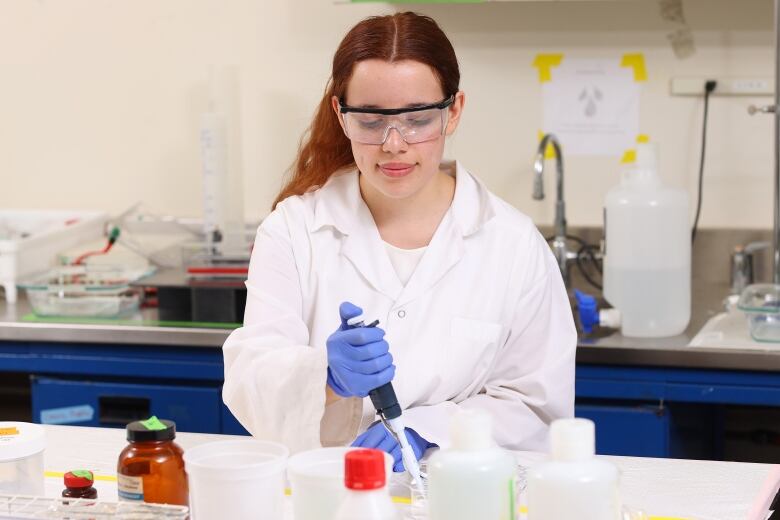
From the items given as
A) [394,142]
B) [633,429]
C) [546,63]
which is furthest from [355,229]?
[546,63]

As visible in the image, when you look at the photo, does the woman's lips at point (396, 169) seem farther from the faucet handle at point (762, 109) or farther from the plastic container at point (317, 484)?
the faucet handle at point (762, 109)

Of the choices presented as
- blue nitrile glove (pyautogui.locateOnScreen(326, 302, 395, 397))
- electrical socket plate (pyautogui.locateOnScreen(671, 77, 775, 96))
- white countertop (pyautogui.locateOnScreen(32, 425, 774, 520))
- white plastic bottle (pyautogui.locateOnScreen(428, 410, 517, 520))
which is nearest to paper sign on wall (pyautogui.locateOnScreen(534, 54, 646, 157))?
electrical socket plate (pyautogui.locateOnScreen(671, 77, 775, 96))

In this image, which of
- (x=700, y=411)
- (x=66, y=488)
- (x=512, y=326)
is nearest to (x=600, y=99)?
(x=700, y=411)

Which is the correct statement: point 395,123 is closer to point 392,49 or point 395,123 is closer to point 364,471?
point 392,49

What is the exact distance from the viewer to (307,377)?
175 centimetres

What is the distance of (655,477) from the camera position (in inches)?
66.7

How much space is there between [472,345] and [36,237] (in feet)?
5.34

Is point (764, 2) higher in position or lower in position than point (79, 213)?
higher

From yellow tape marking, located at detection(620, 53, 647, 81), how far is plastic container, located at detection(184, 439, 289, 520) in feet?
7.06

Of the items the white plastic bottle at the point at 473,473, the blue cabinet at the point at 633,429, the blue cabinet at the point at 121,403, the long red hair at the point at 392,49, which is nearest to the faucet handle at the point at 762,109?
the blue cabinet at the point at 633,429

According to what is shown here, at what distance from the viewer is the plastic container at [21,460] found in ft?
4.85

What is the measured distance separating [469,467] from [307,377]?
0.62 metres

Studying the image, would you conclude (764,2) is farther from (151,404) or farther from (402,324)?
(151,404)

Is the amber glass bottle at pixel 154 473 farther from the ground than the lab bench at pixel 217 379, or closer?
farther from the ground
